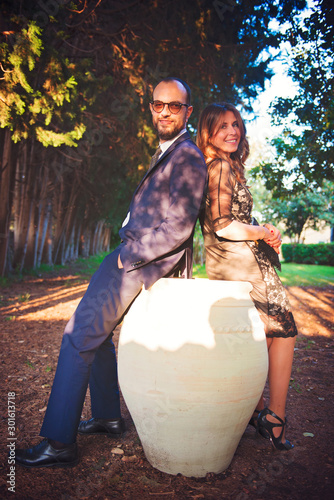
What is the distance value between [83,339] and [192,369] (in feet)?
2.15

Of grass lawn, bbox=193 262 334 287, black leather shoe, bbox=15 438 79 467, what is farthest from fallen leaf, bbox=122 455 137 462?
grass lawn, bbox=193 262 334 287

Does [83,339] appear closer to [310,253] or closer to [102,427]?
[102,427]

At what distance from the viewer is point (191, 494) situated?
196 centimetres

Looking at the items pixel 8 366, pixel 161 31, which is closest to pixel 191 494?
pixel 8 366

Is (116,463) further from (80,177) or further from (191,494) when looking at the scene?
(80,177)

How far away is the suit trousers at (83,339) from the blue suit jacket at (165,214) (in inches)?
4.4

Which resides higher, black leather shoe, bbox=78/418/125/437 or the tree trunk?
the tree trunk

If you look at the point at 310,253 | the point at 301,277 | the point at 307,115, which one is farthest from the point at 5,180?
the point at 310,253

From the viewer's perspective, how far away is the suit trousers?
214 cm

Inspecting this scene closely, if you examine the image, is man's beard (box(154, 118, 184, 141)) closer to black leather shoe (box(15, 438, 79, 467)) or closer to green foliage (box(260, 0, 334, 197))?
black leather shoe (box(15, 438, 79, 467))

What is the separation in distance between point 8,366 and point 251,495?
292 cm

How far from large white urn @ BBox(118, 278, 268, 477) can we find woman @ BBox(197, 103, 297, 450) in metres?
0.38

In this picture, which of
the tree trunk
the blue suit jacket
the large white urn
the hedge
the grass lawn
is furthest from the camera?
the hedge

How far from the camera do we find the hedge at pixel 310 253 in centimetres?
3042
